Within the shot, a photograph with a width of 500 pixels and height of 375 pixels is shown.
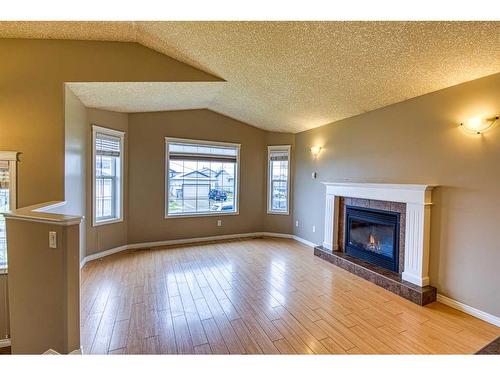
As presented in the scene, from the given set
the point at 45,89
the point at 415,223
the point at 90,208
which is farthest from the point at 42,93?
the point at 415,223

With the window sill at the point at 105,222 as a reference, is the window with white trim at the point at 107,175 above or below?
above

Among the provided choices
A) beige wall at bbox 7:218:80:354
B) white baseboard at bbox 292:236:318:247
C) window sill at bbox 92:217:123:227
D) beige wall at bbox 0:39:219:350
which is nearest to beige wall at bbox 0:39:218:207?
beige wall at bbox 0:39:219:350

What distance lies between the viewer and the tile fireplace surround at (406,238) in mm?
2887

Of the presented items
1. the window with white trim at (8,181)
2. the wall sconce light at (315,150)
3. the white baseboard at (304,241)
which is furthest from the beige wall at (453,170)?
the window with white trim at (8,181)

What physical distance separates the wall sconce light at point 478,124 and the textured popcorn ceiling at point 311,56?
0.46m

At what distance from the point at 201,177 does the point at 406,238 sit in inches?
155

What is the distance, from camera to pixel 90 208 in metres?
3.98

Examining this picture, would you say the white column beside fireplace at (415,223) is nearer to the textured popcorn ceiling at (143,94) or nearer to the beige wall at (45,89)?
the textured popcorn ceiling at (143,94)

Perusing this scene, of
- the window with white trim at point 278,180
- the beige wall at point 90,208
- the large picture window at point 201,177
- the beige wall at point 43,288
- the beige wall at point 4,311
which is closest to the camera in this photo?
the beige wall at point 43,288

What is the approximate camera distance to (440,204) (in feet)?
9.34

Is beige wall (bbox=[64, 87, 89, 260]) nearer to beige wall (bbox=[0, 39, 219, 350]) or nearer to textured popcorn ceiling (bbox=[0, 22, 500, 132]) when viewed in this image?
beige wall (bbox=[0, 39, 219, 350])

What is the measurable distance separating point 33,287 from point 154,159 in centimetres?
332

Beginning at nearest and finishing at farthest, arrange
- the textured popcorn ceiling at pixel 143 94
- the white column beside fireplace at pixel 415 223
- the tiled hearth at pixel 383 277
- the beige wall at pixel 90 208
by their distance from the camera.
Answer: the tiled hearth at pixel 383 277 < the white column beside fireplace at pixel 415 223 < the textured popcorn ceiling at pixel 143 94 < the beige wall at pixel 90 208
